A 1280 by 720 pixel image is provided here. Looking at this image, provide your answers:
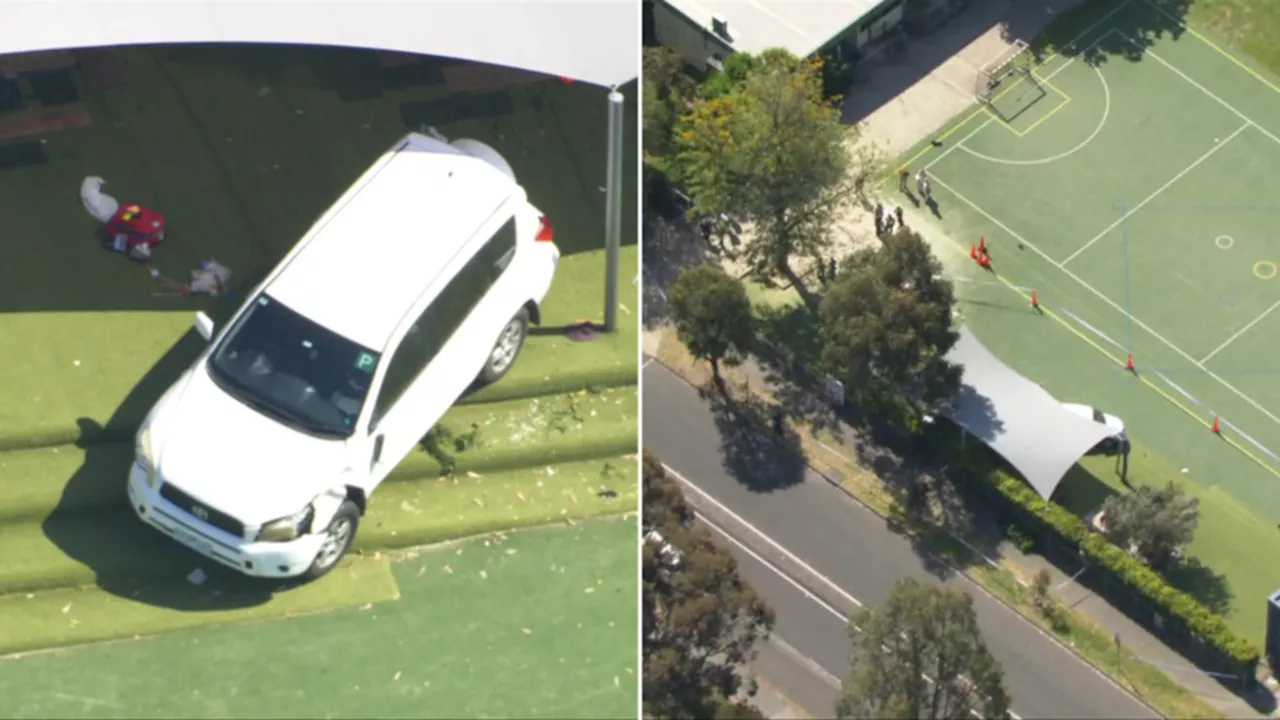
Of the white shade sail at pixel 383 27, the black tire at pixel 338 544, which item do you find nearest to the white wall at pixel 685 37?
the white shade sail at pixel 383 27

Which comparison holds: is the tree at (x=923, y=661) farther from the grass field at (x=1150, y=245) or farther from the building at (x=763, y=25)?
the building at (x=763, y=25)

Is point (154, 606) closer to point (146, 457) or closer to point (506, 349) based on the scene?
point (146, 457)

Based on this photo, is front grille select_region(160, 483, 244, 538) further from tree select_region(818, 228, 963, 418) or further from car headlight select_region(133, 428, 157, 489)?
tree select_region(818, 228, 963, 418)

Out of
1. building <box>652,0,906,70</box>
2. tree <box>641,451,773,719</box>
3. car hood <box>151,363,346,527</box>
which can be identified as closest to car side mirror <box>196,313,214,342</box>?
car hood <box>151,363,346,527</box>

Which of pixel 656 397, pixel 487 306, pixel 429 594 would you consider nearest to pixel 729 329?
pixel 656 397

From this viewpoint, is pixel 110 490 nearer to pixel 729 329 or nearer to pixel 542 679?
pixel 542 679

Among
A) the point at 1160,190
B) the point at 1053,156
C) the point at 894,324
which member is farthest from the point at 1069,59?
the point at 894,324
